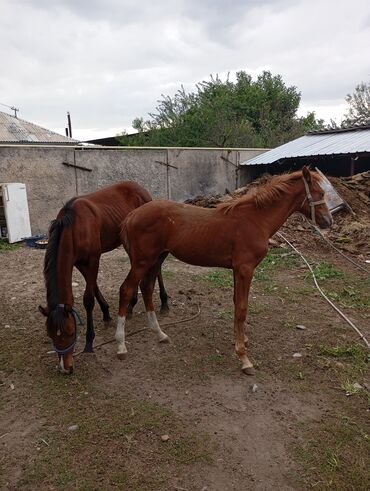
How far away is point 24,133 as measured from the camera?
71.3 ft

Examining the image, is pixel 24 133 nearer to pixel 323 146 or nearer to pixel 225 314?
pixel 323 146

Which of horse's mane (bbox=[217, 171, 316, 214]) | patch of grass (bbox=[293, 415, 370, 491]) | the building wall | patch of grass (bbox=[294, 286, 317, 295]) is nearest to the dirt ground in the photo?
patch of grass (bbox=[293, 415, 370, 491])

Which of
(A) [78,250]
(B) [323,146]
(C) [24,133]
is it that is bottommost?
(A) [78,250]

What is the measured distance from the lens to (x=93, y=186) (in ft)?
33.4

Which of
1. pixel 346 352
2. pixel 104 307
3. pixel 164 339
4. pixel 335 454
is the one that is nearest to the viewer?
pixel 335 454

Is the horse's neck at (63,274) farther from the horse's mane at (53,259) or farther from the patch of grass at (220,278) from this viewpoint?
the patch of grass at (220,278)

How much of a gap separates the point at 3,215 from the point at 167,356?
690 cm

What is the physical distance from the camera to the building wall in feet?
30.5

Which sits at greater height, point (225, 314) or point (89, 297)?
point (89, 297)

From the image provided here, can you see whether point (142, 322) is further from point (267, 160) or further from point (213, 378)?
point (267, 160)

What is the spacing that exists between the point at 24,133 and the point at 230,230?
21108 mm

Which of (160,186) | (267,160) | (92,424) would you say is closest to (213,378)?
(92,424)

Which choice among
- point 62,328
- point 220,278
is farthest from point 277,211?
point 220,278

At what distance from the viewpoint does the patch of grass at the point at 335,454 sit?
7.55ft
